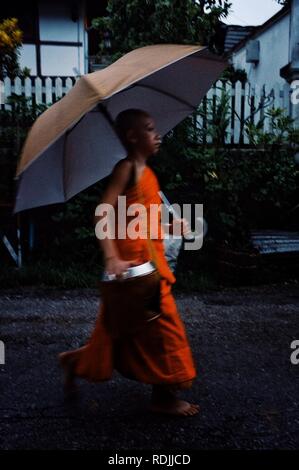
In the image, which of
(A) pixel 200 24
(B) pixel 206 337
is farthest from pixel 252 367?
(A) pixel 200 24

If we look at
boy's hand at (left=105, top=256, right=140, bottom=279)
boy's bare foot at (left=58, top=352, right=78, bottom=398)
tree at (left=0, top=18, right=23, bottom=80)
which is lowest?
boy's bare foot at (left=58, top=352, right=78, bottom=398)

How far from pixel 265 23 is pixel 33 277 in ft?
28.9

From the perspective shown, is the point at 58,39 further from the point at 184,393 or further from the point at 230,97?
the point at 184,393

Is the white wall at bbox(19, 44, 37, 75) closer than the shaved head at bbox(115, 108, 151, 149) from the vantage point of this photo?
No

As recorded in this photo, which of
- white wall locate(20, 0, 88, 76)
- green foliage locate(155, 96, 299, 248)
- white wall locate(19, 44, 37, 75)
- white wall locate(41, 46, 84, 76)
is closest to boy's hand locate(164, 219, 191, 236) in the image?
green foliage locate(155, 96, 299, 248)

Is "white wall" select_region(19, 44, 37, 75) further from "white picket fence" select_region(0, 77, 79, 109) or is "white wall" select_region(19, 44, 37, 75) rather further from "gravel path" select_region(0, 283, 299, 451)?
"gravel path" select_region(0, 283, 299, 451)

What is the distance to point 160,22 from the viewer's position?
23.1ft

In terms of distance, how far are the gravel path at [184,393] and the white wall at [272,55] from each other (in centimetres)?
778

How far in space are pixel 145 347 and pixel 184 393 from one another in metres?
0.62

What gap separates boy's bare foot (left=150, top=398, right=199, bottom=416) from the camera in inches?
106

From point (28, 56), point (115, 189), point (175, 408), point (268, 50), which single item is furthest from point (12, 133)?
point (268, 50)

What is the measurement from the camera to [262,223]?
6.61 meters

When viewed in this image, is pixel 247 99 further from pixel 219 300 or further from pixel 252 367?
pixel 252 367

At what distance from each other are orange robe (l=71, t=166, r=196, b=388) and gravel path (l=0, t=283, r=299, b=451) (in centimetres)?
28
